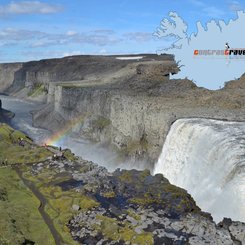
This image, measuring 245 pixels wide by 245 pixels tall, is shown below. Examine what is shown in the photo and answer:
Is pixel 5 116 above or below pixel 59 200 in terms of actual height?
below

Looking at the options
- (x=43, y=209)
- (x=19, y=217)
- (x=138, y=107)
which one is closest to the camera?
(x=19, y=217)

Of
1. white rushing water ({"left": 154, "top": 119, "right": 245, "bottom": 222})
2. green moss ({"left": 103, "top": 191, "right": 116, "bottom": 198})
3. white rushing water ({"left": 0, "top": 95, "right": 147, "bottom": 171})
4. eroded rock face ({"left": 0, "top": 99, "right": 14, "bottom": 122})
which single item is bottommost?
white rushing water ({"left": 0, "top": 95, "right": 147, "bottom": 171})

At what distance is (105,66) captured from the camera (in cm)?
13888

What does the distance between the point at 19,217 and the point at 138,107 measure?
Result: 3493 centimetres

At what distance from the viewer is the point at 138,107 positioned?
6962 centimetres

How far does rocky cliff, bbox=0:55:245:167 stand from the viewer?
202 ft

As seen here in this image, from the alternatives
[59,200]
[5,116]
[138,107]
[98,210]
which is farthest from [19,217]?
[5,116]

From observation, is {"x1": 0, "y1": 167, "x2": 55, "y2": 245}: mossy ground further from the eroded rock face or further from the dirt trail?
the eroded rock face

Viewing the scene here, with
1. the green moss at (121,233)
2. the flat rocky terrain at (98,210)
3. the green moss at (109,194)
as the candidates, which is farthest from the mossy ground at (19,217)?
the green moss at (109,194)

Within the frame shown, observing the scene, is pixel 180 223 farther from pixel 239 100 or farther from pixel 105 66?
pixel 105 66

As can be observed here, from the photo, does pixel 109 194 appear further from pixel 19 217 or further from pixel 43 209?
pixel 19 217

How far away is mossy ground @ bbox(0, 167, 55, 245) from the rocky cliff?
22320 millimetres

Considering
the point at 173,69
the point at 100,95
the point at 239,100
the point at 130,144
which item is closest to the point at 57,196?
Answer: the point at 130,144

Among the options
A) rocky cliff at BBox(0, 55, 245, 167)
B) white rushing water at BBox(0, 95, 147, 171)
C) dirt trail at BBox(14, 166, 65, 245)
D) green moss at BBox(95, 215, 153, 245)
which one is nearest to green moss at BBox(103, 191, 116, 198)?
green moss at BBox(95, 215, 153, 245)
